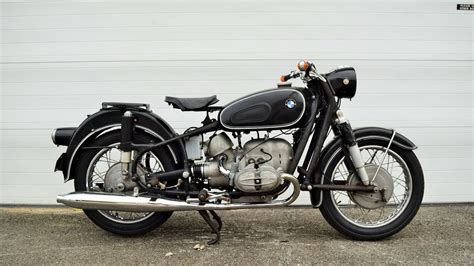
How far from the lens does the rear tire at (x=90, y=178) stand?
3197mm

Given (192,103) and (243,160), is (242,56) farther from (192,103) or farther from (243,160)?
(243,160)

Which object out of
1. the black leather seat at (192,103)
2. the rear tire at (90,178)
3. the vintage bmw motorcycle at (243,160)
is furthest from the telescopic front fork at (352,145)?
the rear tire at (90,178)

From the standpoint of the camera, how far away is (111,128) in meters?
3.17

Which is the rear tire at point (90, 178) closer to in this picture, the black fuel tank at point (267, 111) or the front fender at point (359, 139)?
the black fuel tank at point (267, 111)

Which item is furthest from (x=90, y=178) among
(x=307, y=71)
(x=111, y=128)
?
(x=307, y=71)

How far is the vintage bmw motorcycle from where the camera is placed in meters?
2.99

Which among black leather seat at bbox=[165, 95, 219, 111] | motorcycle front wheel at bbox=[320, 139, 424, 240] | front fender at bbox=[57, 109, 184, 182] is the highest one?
black leather seat at bbox=[165, 95, 219, 111]

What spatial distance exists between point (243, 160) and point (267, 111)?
1.41 ft

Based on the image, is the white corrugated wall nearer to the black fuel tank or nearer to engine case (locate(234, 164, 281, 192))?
the black fuel tank

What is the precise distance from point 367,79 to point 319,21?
81 cm

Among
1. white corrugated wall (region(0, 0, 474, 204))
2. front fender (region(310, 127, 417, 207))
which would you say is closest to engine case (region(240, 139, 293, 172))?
front fender (region(310, 127, 417, 207))

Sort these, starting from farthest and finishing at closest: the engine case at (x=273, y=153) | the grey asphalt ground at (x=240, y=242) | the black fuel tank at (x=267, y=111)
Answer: the engine case at (x=273, y=153)
the black fuel tank at (x=267, y=111)
the grey asphalt ground at (x=240, y=242)

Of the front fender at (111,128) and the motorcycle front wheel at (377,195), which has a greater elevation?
the front fender at (111,128)

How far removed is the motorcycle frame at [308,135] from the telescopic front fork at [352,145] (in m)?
0.07
